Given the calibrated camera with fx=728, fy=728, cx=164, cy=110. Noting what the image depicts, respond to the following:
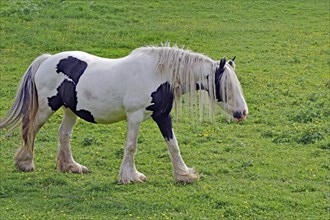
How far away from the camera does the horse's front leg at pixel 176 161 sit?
984cm

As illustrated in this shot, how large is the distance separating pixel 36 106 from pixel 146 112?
1.79 metres

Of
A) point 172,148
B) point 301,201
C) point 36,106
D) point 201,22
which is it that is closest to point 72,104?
point 36,106

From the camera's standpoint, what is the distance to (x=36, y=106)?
10.6m

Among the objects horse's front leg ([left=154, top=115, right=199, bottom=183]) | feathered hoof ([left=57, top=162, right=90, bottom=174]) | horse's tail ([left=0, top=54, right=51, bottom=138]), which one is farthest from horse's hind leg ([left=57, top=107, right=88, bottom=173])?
horse's front leg ([left=154, top=115, right=199, bottom=183])

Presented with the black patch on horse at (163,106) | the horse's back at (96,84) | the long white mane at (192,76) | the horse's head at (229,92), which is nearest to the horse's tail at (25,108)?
the horse's back at (96,84)

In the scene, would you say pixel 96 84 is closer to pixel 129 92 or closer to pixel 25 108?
pixel 129 92

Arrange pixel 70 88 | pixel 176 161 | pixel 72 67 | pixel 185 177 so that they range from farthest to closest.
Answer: pixel 72 67 < pixel 70 88 < pixel 176 161 < pixel 185 177

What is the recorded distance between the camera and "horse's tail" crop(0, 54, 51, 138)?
413 inches

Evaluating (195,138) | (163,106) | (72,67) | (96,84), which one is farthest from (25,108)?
(195,138)

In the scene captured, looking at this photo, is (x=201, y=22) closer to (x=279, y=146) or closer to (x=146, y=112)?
(x=279, y=146)

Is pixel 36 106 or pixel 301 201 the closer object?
pixel 301 201

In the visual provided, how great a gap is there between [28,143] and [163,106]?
211cm

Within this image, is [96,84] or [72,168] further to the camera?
[72,168]

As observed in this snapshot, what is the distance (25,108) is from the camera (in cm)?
1053
